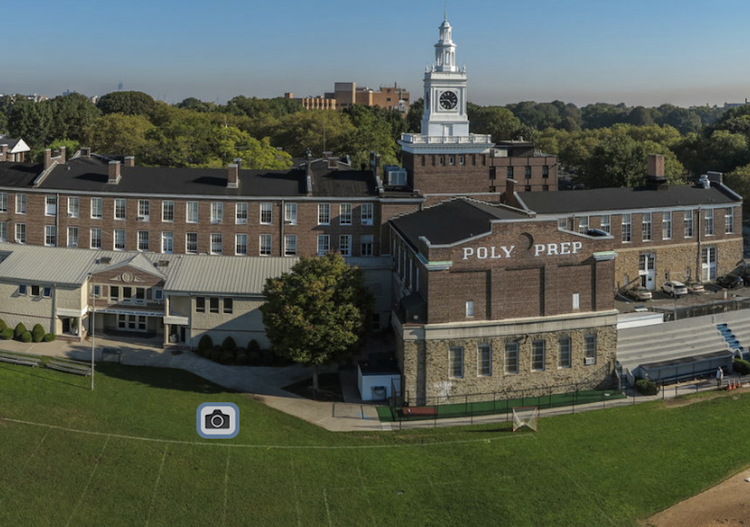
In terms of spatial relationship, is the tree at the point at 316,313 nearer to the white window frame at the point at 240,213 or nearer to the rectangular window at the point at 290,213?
the rectangular window at the point at 290,213

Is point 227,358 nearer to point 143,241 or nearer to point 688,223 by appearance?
point 143,241

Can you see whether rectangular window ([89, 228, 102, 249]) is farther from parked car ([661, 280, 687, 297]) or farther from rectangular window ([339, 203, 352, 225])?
parked car ([661, 280, 687, 297])

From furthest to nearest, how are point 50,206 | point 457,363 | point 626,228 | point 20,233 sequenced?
1. point 626,228
2. point 20,233
3. point 50,206
4. point 457,363

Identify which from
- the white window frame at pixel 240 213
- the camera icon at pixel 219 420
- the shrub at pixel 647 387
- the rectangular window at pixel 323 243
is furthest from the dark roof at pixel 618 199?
the camera icon at pixel 219 420

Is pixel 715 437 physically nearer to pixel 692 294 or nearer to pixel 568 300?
pixel 568 300

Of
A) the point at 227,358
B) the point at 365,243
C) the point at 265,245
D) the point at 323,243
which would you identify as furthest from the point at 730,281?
the point at 227,358

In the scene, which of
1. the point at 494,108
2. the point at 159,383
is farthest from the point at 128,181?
the point at 494,108

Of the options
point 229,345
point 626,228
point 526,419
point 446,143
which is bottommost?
point 526,419
